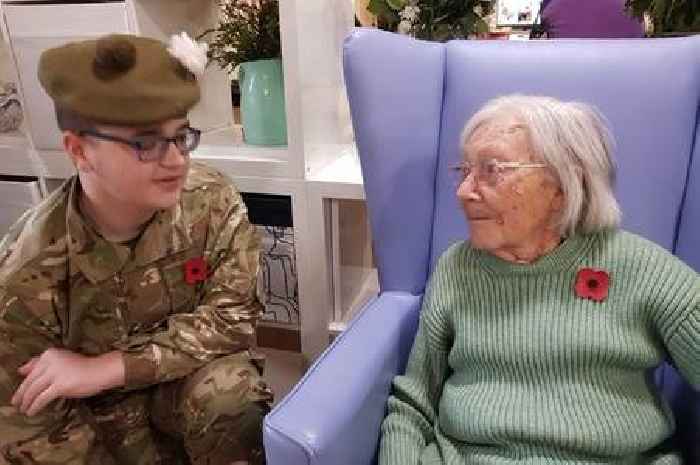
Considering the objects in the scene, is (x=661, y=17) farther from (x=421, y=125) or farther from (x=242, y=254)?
(x=242, y=254)

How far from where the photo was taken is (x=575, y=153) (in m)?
0.92

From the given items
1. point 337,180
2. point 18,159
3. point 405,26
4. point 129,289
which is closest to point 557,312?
point 337,180

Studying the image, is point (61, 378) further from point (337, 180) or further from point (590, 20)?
point (590, 20)

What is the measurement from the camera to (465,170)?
1.00 m

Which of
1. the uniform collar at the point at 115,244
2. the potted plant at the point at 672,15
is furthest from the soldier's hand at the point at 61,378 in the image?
the potted plant at the point at 672,15

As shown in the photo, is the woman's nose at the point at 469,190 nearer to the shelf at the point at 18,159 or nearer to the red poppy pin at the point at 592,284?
the red poppy pin at the point at 592,284

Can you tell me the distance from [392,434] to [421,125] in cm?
57

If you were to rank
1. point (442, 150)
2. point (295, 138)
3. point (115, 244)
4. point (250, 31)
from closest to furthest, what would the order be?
point (115, 244) → point (442, 150) → point (295, 138) → point (250, 31)

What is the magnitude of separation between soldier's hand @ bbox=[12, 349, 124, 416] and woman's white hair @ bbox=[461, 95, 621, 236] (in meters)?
0.77

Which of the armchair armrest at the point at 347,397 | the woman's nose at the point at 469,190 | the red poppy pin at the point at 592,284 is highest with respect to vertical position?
the woman's nose at the point at 469,190

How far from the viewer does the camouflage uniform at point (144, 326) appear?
108 centimetres

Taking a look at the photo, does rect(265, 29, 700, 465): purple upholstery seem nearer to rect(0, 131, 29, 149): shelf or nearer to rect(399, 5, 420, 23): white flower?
rect(399, 5, 420, 23): white flower

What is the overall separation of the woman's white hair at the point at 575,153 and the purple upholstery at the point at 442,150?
17 centimetres

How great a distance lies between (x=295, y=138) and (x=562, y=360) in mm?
746
